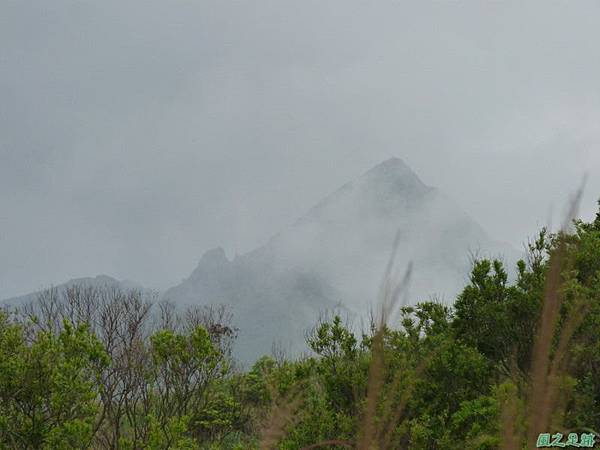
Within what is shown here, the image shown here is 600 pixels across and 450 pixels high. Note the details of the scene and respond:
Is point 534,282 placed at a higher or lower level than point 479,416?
higher

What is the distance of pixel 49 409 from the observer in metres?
5.86

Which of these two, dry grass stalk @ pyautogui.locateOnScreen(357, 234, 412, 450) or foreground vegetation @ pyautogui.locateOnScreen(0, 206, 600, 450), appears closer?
dry grass stalk @ pyautogui.locateOnScreen(357, 234, 412, 450)

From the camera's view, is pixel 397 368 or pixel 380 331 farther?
pixel 397 368

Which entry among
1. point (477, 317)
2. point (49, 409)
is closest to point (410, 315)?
point (477, 317)

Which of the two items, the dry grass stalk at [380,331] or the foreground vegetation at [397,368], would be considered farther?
the foreground vegetation at [397,368]

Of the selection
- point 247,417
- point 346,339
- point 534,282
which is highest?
point 534,282

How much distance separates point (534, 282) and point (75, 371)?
4.99 meters

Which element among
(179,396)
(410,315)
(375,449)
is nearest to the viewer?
(375,449)

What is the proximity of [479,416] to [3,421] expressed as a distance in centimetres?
452

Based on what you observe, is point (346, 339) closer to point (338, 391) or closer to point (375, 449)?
point (338, 391)

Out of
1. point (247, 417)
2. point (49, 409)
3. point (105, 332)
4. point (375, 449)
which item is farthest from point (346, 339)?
point (105, 332)

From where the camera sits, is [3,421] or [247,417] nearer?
[3,421]

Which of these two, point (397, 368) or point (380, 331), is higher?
point (397, 368)

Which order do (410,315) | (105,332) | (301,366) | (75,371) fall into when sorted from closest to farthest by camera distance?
(75,371) < (301,366) < (410,315) < (105,332)
